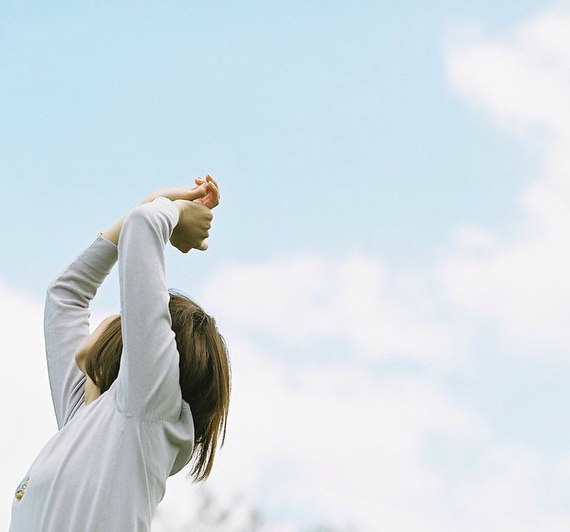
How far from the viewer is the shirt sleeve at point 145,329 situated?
4.99 ft

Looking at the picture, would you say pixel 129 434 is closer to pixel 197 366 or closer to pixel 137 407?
pixel 137 407

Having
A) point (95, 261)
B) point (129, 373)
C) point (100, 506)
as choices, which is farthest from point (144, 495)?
point (95, 261)

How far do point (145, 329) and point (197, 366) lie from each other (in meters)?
0.16

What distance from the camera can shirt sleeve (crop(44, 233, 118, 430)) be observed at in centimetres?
179

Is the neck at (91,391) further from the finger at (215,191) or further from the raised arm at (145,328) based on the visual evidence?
the finger at (215,191)

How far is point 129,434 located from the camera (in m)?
1.54

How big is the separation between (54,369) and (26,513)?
0.33 m

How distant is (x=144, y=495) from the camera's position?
1.56m

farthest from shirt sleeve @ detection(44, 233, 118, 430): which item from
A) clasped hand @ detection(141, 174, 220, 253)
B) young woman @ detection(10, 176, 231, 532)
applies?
clasped hand @ detection(141, 174, 220, 253)

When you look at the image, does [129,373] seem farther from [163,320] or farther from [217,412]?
[217,412]

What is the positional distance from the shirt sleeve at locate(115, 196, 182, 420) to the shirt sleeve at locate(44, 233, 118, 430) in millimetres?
253

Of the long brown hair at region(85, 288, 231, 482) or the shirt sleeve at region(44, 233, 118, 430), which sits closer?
the long brown hair at region(85, 288, 231, 482)

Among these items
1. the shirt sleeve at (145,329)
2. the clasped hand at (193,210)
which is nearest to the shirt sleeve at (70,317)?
the clasped hand at (193,210)

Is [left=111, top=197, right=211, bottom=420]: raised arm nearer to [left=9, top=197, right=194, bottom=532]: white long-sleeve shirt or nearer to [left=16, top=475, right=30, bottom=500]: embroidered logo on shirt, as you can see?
[left=9, top=197, right=194, bottom=532]: white long-sleeve shirt
